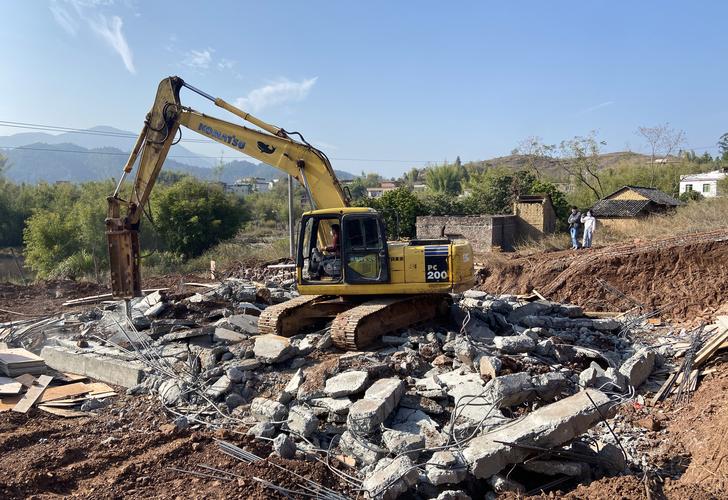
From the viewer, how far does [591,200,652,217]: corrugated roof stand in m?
29.4

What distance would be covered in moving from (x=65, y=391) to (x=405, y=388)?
17.4 feet

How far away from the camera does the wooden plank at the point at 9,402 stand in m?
7.67

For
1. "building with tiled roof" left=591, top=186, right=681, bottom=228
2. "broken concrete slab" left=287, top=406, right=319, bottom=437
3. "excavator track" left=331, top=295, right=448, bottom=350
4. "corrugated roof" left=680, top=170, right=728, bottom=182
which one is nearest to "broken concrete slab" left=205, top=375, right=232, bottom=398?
"broken concrete slab" left=287, top=406, right=319, bottom=437

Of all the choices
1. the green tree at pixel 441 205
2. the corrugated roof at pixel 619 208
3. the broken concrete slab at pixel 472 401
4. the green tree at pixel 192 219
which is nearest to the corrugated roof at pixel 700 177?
the corrugated roof at pixel 619 208

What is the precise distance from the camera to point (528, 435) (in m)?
5.16

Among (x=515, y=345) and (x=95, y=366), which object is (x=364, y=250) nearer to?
Answer: (x=515, y=345)

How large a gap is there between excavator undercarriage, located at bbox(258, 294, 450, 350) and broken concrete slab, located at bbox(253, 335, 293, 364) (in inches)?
26.4

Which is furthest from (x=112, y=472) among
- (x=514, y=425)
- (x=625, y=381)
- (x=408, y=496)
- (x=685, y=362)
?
(x=685, y=362)

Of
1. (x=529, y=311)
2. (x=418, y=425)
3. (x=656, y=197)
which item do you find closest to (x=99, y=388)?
(x=418, y=425)

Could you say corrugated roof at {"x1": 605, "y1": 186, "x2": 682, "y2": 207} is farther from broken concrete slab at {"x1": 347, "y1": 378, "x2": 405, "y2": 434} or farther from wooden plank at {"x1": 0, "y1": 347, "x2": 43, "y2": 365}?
wooden plank at {"x1": 0, "y1": 347, "x2": 43, "y2": 365}

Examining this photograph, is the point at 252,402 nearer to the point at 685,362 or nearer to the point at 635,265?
the point at 685,362

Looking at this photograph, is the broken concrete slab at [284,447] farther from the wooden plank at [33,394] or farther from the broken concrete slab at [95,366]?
the wooden plank at [33,394]

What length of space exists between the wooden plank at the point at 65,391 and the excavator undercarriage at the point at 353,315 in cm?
283

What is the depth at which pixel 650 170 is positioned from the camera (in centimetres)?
4872
